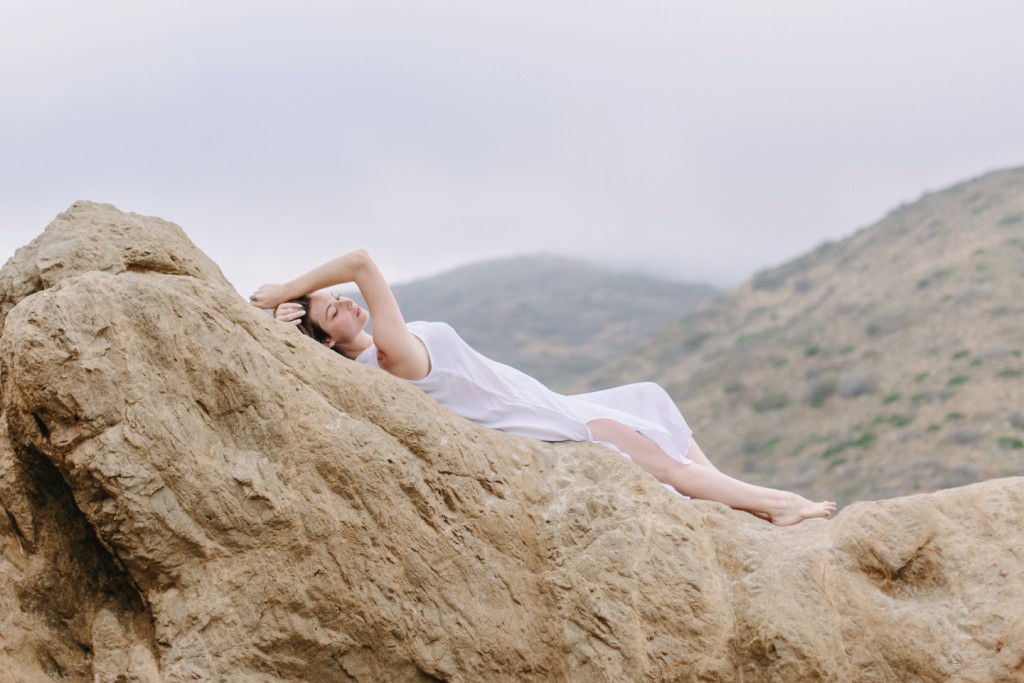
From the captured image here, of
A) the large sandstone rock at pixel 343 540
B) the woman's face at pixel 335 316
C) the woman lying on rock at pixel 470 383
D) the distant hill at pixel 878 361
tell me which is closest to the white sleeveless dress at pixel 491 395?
the woman lying on rock at pixel 470 383

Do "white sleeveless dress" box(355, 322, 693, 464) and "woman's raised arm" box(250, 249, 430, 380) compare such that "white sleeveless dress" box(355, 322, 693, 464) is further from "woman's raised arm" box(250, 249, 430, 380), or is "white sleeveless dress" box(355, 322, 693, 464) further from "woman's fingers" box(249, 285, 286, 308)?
"woman's fingers" box(249, 285, 286, 308)

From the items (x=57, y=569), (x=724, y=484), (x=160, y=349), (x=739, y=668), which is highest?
(x=160, y=349)

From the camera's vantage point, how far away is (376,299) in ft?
19.4

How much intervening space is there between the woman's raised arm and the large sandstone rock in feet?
1.22

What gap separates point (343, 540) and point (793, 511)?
2.58 m

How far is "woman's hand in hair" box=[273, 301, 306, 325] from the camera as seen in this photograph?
236 inches

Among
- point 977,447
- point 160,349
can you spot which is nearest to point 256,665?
point 160,349

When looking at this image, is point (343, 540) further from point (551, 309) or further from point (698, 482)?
point (551, 309)

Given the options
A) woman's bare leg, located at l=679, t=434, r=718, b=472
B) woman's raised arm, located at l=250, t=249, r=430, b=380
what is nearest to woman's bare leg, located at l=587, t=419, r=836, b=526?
woman's bare leg, located at l=679, t=434, r=718, b=472

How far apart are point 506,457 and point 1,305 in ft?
8.72

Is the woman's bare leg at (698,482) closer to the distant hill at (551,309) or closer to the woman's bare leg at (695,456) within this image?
the woman's bare leg at (695,456)

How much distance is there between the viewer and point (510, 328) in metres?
83.9

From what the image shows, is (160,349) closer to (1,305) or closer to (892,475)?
(1,305)

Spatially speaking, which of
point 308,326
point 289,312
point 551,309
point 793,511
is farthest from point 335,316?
point 551,309
